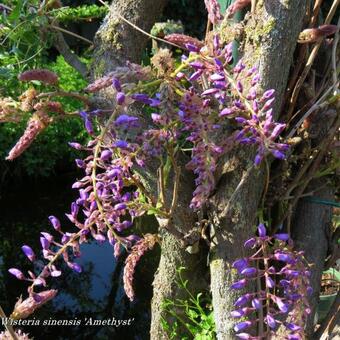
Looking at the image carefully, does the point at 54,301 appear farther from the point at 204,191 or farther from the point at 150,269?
the point at 204,191

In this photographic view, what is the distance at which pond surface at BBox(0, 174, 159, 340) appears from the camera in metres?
2.24

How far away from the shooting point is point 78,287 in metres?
2.62

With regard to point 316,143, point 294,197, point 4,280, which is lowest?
point 4,280

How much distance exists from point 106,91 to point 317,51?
393 mm

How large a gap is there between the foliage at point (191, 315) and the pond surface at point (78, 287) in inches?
25.9

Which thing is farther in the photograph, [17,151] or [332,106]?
[332,106]

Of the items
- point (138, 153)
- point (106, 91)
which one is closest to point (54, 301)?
point (106, 91)

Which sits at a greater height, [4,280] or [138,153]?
[138,153]

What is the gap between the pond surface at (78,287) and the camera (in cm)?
224

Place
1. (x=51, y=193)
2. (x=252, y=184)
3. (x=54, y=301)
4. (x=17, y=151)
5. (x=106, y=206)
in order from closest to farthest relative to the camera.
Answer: (x=17, y=151)
(x=106, y=206)
(x=252, y=184)
(x=54, y=301)
(x=51, y=193)

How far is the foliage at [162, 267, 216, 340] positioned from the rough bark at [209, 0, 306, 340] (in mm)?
149

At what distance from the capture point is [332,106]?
98cm

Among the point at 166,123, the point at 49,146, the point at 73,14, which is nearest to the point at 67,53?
the point at 166,123

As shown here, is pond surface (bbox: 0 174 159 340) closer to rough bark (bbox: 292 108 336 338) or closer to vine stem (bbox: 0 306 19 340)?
rough bark (bbox: 292 108 336 338)
